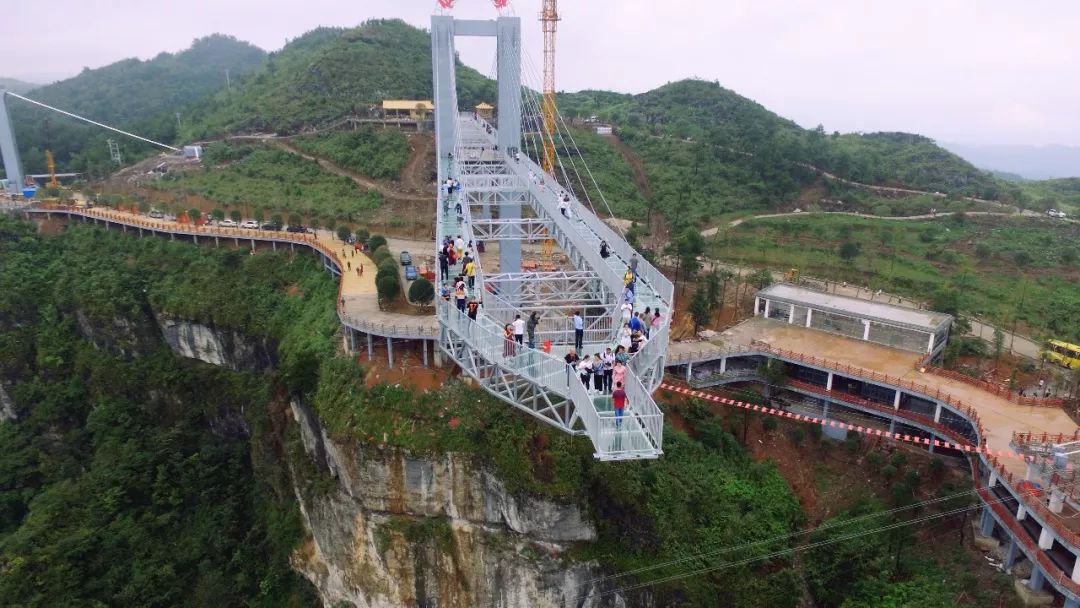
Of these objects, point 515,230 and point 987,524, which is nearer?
point 987,524

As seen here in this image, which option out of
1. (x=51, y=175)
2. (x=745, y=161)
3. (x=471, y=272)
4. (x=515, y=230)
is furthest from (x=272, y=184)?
(x=745, y=161)

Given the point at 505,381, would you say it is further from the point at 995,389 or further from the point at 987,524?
the point at 995,389

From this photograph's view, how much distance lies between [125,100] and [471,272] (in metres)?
116

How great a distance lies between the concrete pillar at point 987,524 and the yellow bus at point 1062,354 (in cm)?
1239

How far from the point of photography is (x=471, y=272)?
926 inches

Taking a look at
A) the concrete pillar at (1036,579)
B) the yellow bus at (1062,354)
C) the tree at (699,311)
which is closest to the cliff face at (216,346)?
the tree at (699,311)

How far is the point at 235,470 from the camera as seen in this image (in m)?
35.2

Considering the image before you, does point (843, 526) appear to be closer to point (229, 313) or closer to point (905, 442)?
point (905, 442)

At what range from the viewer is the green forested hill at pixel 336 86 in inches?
2788

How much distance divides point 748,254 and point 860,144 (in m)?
42.5

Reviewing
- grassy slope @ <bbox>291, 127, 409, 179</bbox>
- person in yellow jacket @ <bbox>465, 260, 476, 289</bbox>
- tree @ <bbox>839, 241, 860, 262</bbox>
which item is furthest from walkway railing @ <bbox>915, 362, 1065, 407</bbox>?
grassy slope @ <bbox>291, 127, 409, 179</bbox>

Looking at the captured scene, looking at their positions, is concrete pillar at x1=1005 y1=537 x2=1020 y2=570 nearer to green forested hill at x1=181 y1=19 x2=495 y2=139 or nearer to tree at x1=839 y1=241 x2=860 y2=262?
tree at x1=839 y1=241 x2=860 y2=262

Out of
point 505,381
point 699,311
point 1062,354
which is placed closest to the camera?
point 505,381

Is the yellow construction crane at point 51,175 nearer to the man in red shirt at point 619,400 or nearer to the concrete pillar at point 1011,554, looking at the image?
the man in red shirt at point 619,400
